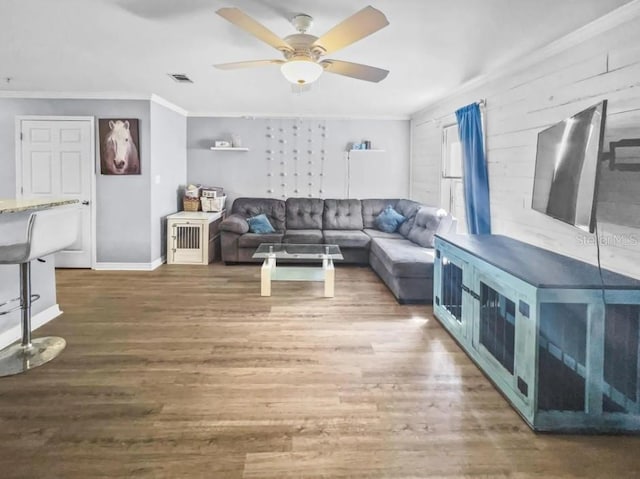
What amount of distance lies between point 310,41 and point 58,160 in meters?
4.13

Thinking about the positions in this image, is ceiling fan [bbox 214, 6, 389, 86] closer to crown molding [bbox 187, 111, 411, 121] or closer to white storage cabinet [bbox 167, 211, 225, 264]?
white storage cabinet [bbox 167, 211, 225, 264]

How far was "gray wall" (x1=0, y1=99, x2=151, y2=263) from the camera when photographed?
5.26 metres

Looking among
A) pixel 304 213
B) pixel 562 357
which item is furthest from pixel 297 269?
pixel 562 357

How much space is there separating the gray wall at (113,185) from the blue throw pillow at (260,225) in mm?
1362

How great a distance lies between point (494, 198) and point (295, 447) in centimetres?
294

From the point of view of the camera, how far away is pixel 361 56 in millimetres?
3482

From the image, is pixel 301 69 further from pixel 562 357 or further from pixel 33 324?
pixel 33 324

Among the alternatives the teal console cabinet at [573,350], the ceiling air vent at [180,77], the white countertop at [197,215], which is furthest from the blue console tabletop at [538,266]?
the white countertop at [197,215]

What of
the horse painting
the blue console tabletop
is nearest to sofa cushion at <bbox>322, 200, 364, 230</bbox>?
the horse painting

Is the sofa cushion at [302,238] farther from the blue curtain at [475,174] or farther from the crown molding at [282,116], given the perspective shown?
the blue curtain at [475,174]

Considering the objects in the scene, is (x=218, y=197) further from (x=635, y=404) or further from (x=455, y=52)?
(x=635, y=404)

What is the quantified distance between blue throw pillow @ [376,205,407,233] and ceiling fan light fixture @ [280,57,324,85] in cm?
347

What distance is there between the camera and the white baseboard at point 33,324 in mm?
2955

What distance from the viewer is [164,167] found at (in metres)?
5.90
